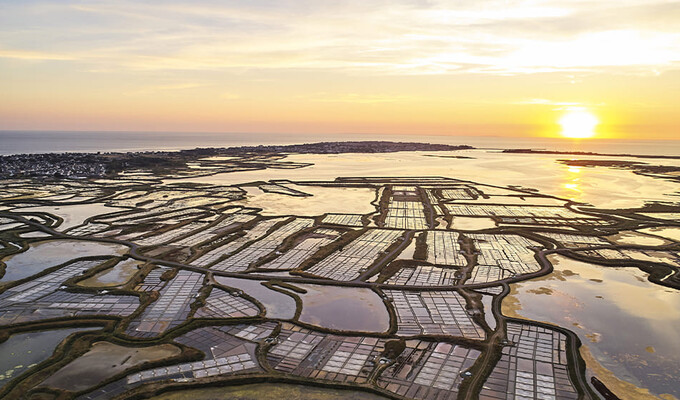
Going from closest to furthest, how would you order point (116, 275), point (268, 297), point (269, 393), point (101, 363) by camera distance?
point (269, 393), point (101, 363), point (268, 297), point (116, 275)

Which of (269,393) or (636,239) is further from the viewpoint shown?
(636,239)

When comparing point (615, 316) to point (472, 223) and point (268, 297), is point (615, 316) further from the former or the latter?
point (472, 223)

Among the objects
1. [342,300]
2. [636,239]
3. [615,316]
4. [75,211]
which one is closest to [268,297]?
[342,300]

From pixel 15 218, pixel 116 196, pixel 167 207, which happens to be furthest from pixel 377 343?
pixel 116 196

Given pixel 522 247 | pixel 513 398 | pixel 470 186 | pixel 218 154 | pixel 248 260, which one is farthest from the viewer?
pixel 218 154

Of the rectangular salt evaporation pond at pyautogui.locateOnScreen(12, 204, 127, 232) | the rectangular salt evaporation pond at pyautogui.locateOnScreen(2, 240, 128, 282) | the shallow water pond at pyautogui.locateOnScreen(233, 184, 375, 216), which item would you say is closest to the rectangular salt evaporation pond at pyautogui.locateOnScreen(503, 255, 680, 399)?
the shallow water pond at pyautogui.locateOnScreen(233, 184, 375, 216)

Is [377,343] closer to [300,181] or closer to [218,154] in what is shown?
[300,181]

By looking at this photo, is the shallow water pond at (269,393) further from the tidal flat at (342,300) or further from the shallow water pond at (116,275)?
the shallow water pond at (116,275)

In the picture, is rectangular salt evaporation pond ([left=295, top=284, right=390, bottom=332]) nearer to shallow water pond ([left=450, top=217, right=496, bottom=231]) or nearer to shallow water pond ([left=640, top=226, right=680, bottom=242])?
shallow water pond ([left=450, top=217, right=496, bottom=231])
